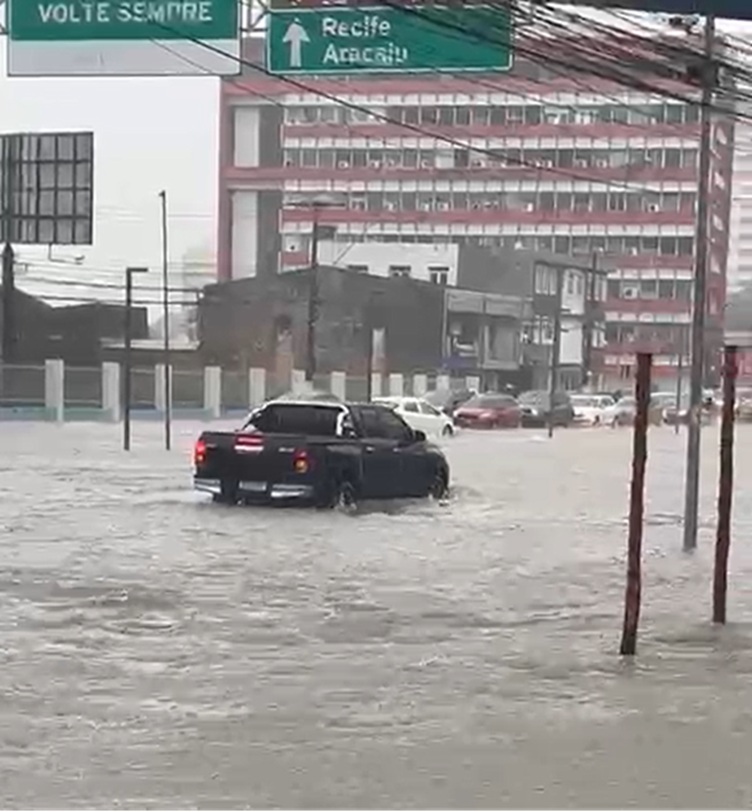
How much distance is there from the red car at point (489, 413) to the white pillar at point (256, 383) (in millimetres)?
4867

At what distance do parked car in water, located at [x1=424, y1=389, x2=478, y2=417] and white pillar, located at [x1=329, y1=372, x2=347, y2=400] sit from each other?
182 centimetres

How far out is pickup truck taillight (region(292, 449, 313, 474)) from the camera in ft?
60.4

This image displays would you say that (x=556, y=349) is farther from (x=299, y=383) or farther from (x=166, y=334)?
(x=166, y=334)

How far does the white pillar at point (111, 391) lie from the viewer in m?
37.7

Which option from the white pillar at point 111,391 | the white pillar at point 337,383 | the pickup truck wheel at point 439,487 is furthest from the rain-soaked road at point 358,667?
the white pillar at point 111,391

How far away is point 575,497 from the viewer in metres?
22.6

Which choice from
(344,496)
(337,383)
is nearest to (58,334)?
(337,383)

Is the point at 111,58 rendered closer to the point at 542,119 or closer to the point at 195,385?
the point at 542,119

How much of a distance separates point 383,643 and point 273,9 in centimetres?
735

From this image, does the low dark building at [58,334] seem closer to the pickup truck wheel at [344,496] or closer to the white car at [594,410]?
the white car at [594,410]

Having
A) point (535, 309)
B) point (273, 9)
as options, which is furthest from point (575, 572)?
point (535, 309)

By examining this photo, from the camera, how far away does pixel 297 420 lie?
20.1 metres

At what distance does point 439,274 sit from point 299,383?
4892 mm

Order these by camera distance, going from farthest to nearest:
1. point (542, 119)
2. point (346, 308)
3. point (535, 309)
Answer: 1. point (346, 308)
2. point (535, 309)
3. point (542, 119)
